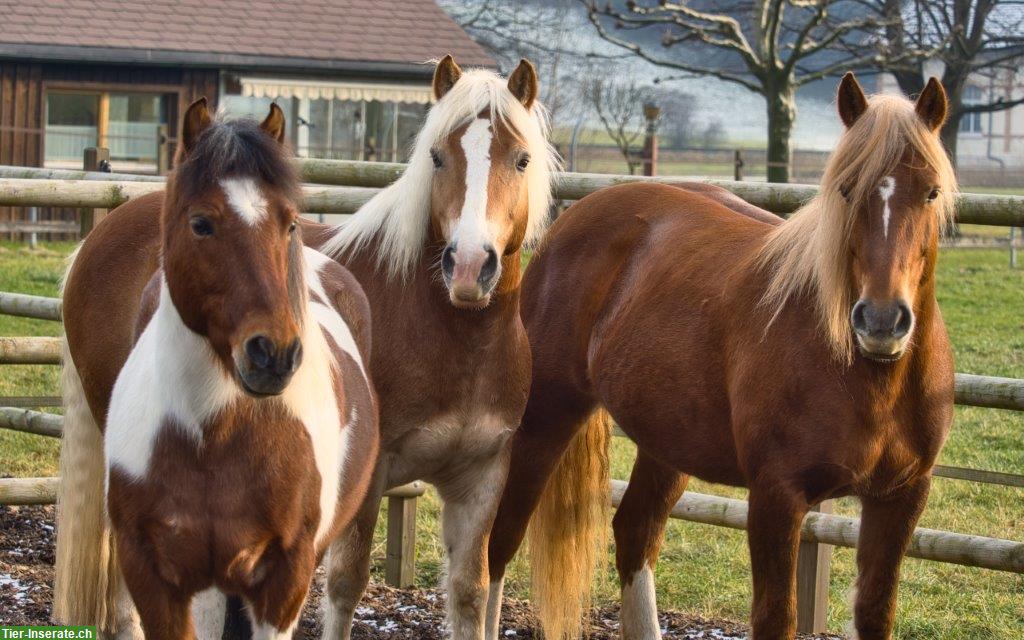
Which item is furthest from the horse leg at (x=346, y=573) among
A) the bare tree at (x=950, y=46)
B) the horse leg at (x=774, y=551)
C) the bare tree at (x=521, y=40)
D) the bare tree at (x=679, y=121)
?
the bare tree at (x=679, y=121)

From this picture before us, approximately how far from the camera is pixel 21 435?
7262 mm

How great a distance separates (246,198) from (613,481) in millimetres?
2753

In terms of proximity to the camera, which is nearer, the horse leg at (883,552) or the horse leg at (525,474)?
the horse leg at (883,552)

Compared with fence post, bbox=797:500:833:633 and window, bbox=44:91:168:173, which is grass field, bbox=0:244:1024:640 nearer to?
fence post, bbox=797:500:833:633

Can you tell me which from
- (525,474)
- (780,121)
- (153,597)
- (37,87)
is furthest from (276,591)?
(780,121)

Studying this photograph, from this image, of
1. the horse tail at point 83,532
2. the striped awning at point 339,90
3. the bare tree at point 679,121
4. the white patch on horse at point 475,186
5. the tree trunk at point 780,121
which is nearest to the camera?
the white patch on horse at point 475,186

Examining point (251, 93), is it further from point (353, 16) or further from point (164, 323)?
point (164, 323)

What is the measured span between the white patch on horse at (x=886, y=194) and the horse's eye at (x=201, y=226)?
159 cm

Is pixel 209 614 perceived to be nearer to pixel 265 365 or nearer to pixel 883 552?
pixel 265 365

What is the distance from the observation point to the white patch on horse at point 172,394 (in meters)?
2.73

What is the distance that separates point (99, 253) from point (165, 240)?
1270 millimetres

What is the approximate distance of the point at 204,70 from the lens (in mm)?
19656

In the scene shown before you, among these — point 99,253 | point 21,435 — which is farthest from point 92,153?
point 99,253

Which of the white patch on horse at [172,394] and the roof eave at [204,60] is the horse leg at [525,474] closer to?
the white patch on horse at [172,394]
